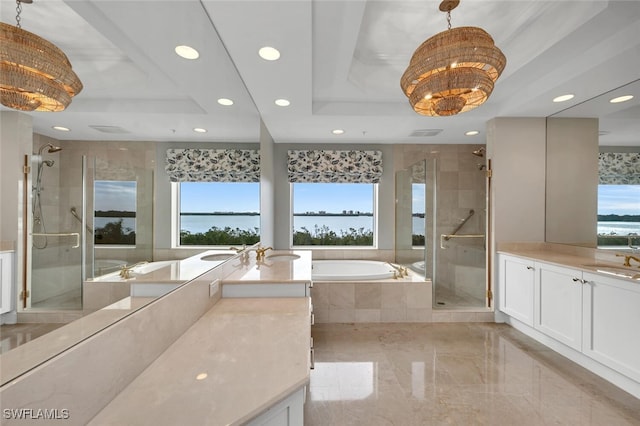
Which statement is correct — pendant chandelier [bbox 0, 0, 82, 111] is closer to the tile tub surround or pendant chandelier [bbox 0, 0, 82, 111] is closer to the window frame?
the tile tub surround

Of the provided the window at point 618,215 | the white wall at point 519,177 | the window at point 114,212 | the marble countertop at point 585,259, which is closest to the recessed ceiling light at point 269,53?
the window at point 114,212

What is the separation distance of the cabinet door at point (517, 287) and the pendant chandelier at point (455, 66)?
6.56ft

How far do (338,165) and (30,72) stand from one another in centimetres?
391

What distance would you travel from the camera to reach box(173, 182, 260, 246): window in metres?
1.41

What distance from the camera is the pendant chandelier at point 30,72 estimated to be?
0.52 meters

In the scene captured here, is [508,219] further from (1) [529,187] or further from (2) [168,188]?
(2) [168,188]

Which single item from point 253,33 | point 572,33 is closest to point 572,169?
point 572,33

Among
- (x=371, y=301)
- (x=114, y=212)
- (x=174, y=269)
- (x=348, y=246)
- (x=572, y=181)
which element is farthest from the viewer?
(x=348, y=246)

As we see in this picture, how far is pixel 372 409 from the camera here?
1.79 metres

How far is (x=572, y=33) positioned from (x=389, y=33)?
4.27 feet

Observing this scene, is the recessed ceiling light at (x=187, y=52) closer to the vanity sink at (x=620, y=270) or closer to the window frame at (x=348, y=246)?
the window frame at (x=348, y=246)

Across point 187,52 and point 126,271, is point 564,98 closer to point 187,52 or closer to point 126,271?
point 187,52

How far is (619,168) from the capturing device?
2.42 meters

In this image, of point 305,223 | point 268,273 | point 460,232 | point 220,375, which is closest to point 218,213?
point 268,273
